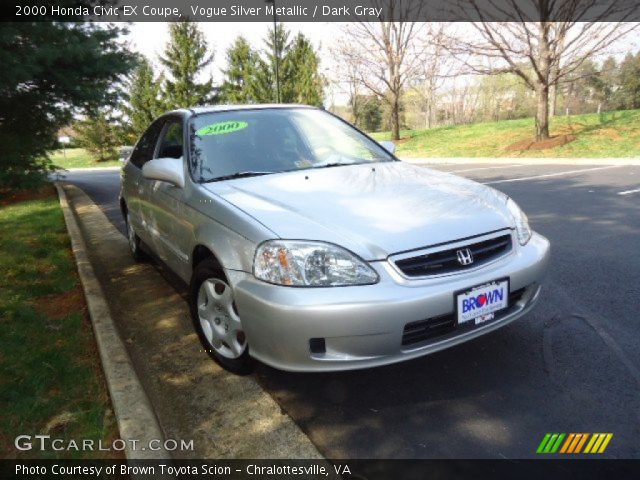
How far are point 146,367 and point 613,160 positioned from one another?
1282 cm

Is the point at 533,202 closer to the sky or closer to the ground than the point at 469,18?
closer to the ground

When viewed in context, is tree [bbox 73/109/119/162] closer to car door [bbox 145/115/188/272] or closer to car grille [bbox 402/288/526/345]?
car door [bbox 145/115/188/272]

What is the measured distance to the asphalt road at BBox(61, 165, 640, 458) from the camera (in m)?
2.14

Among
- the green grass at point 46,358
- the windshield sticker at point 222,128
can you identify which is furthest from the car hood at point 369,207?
the green grass at point 46,358

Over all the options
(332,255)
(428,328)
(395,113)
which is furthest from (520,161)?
(332,255)

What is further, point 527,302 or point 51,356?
point 51,356

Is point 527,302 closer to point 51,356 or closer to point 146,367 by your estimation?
point 146,367

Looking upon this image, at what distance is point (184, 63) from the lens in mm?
37656

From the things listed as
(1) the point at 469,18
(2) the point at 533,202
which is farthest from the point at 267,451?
(1) the point at 469,18

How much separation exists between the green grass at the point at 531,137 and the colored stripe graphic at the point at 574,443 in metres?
13.1

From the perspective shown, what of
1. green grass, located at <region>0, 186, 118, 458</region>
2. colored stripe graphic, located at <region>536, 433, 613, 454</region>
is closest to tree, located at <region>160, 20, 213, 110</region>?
green grass, located at <region>0, 186, 118, 458</region>

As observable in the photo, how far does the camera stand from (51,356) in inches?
119

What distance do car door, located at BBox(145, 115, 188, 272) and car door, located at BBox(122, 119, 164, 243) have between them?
0.66 feet

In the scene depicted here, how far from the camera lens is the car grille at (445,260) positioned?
223 centimetres
